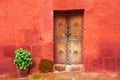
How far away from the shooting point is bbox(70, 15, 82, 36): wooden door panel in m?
5.10

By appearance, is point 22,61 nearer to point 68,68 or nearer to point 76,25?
point 68,68

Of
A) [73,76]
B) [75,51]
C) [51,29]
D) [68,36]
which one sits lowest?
[73,76]

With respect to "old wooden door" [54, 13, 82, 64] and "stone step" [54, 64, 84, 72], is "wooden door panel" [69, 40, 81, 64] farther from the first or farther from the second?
"stone step" [54, 64, 84, 72]

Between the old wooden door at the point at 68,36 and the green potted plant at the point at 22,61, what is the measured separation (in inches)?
24.8

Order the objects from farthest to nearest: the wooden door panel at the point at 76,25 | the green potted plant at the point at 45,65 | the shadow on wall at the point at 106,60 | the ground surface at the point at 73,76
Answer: the wooden door panel at the point at 76,25 < the green potted plant at the point at 45,65 < the shadow on wall at the point at 106,60 < the ground surface at the point at 73,76

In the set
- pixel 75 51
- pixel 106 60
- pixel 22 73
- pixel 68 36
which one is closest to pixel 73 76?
pixel 75 51

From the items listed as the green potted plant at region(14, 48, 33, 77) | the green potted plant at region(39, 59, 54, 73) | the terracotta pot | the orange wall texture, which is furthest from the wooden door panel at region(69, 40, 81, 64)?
the terracotta pot

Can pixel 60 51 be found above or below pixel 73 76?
above

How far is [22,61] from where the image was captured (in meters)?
4.83

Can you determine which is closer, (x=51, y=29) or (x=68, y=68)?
(x=51, y=29)

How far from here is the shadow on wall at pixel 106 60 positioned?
16.0 ft

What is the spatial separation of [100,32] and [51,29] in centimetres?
98

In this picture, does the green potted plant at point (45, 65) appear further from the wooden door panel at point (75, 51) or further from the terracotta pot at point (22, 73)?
the wooden door panel at point (75, 51)

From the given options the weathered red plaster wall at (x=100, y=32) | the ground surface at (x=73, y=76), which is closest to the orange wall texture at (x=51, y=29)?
the weathered red plaster wall at (x=100, y=32)
